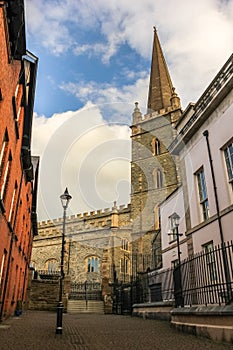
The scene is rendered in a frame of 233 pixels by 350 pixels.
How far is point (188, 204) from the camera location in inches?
473

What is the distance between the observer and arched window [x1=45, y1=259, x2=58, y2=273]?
1563 inches

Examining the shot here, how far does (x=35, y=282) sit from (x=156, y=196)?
15.9 metres

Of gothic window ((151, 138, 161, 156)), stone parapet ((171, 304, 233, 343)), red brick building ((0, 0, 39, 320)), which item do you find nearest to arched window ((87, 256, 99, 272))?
gothic window ((151, 138, 161, 156))

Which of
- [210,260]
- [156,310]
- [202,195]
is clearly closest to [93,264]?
[156,310]

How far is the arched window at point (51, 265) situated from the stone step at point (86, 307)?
613 inches

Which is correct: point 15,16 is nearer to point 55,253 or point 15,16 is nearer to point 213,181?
point 213,181

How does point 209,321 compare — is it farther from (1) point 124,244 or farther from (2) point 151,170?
(2) point 151,170

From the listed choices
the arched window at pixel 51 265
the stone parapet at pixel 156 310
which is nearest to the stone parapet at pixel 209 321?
the stone parapet at pixel 156 310

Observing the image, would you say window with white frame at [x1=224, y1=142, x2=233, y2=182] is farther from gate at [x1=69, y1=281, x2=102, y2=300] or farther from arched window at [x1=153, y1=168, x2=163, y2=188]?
arched window at [x1=153, y1=168, x2=163, y2=188]

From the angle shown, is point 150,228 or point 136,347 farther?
point 150,228

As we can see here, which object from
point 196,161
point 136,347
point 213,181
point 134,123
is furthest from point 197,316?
point 134,123

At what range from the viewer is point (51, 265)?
4028 centimetres

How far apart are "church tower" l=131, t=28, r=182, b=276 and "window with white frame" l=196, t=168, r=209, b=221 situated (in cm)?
1824

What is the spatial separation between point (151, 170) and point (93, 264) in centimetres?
1382
